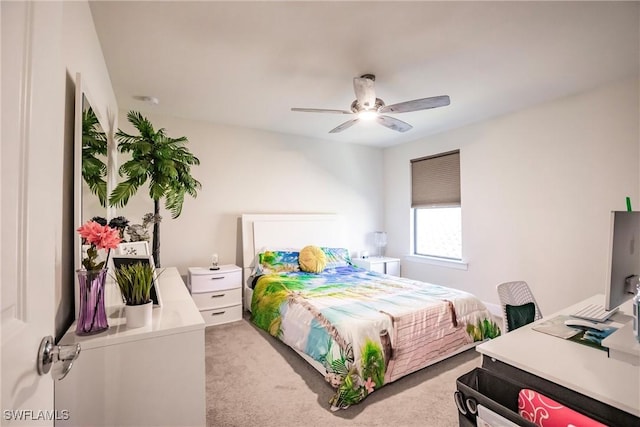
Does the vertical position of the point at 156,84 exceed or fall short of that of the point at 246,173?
→ it exceeds it

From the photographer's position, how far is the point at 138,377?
4.10 feet

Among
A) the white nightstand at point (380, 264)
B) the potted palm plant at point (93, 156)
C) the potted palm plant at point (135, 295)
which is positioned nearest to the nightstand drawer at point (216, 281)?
the potted palm plant at point (93, 156)

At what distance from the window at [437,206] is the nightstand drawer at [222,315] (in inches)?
116

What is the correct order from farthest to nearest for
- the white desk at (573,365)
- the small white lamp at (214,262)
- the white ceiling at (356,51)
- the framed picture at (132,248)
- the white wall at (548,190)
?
the small white lamp at (214,262) < the white wall at (548,190) < the framed picture at (132,248) < the white ceiling at (356,51) < the white desk at (573,365)

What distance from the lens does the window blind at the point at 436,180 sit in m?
4.24

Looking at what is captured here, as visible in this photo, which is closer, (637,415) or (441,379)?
(637,415)

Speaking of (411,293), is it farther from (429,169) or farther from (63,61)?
(63,61)

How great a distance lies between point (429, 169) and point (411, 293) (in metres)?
2.44

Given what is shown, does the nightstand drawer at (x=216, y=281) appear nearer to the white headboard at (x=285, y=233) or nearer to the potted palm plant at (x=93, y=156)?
the white headboard at (x=285, y=233)

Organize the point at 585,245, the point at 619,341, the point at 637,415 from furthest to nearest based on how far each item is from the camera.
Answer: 1. the point at 585,245
2. the point at 619,341
3. the point at 637,415

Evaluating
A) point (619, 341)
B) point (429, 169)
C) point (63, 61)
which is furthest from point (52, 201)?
point (429, 169)

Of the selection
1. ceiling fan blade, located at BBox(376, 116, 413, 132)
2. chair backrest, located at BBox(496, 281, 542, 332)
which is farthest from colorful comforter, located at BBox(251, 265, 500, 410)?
ceiling fan blade, located at BBox(376, 116, 413, 132)

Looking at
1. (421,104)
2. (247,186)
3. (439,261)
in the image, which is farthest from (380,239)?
(421,104)

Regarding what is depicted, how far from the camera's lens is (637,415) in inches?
33.6
